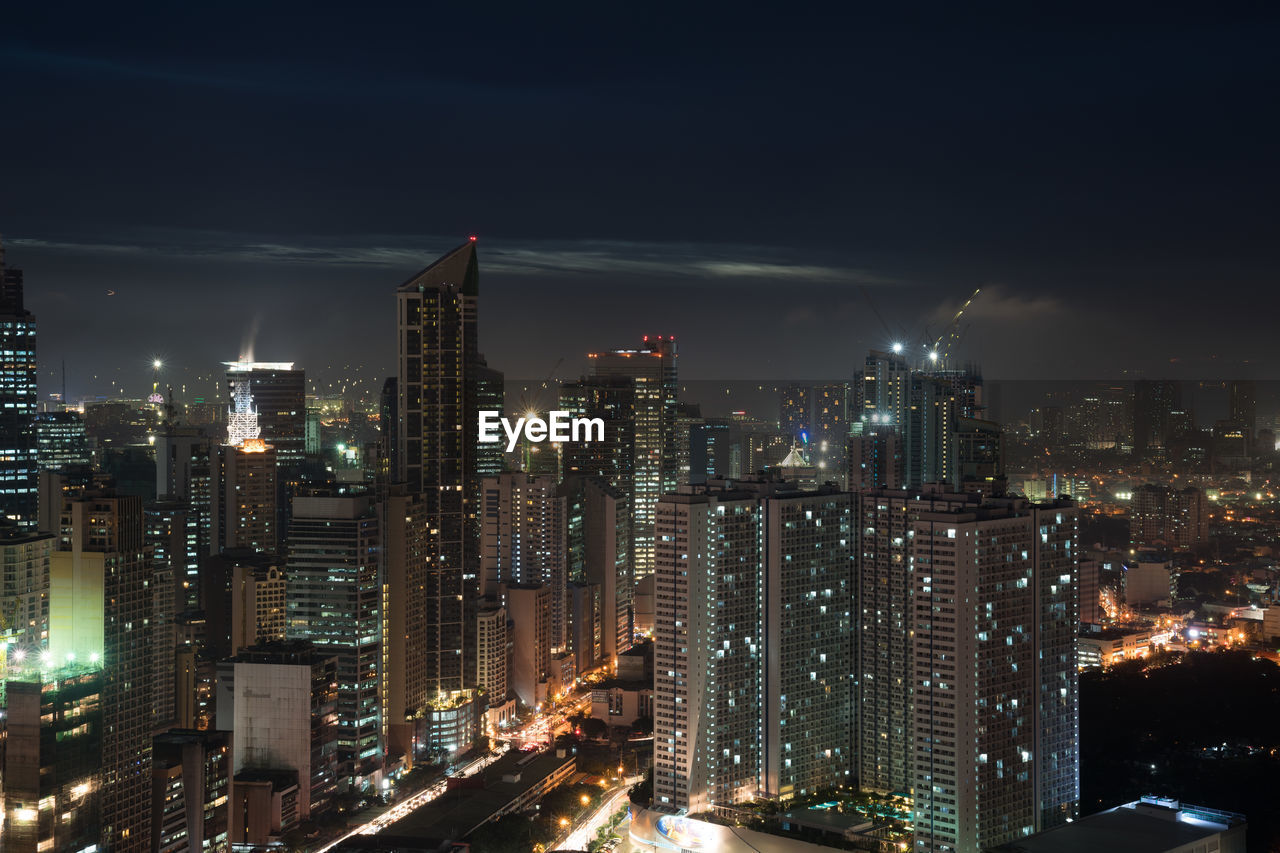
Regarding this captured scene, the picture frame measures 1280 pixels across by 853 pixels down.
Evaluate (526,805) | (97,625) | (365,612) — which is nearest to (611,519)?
(365,612)

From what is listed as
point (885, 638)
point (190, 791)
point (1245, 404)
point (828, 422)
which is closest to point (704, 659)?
point (885, 638)

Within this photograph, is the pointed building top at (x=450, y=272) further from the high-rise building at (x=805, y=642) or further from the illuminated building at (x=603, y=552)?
the high-rise building at (x=805, y=642)

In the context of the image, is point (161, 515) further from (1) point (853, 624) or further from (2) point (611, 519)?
(1) point (853, 624)

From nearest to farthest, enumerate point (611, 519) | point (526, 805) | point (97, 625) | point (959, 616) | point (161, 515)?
point (959, 616), point (97, 625), point (526, 805), point (161, 515), point (611, 519)

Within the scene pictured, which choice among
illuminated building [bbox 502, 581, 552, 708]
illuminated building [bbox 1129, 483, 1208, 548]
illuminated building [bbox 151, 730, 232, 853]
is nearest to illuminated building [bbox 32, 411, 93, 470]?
illuminated building [bbox 502, 581, 552, 708]

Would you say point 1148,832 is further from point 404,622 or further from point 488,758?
point 404,622
